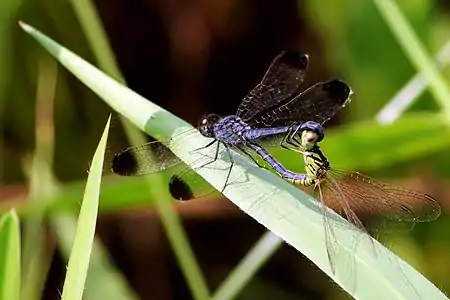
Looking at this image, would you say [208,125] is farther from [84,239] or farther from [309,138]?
[84,239]

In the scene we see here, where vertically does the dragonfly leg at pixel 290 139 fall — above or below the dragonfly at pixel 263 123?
below

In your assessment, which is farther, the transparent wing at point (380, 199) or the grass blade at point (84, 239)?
the transparent wing at point (380, 199)

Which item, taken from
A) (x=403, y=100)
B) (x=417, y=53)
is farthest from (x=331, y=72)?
(x=417, y=53)

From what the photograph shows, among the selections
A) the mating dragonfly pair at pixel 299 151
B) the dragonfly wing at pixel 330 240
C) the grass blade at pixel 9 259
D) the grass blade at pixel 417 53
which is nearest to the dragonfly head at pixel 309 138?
the mating dragonfly pair at pixel 299 151

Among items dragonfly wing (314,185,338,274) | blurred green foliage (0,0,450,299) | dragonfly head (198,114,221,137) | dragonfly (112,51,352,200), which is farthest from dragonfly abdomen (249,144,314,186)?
blurred green foliage (0,0,450,299)

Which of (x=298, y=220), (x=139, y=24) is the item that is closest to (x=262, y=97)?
(x=298, y=220)

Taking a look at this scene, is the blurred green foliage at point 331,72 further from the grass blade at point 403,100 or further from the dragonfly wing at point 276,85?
the dragonfly wing at point 276,85
